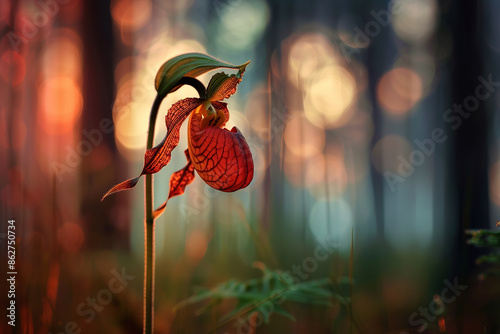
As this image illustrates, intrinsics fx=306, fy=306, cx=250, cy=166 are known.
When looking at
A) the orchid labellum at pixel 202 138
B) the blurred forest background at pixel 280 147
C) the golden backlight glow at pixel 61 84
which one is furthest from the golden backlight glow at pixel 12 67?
the orchid labellum at pixel 202 138

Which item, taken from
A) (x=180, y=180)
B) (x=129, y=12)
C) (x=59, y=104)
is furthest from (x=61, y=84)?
(x=180, y=180)

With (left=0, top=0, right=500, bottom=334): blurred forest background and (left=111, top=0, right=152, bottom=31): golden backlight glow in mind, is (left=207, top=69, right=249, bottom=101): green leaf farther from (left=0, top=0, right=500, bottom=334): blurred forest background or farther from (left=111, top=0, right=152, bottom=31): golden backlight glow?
(left=111, top=0, right=152, bottom=31): golden backlight glow

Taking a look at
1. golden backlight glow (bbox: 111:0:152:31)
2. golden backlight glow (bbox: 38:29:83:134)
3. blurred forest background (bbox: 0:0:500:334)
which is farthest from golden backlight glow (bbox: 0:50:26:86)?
golden backlight glow (bbox: 111:0:152:31)

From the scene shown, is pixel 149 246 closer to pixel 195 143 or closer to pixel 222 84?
pixel 195 143

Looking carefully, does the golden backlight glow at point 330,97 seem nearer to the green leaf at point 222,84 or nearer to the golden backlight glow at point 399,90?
the golden backlight glow at point 399,90

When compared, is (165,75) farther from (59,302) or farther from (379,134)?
(379,134)

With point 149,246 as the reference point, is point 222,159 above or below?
above
